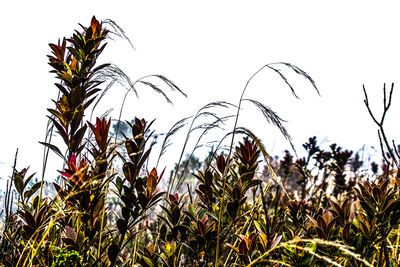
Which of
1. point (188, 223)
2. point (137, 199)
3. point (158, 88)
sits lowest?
point (188, 223)

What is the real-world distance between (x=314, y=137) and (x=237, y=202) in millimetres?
2413

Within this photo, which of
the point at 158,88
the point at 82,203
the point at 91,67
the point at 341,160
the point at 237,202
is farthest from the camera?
the point at 341,160

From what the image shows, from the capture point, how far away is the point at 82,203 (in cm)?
119

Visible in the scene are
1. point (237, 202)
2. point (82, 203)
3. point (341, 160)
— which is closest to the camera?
point (82, 203)

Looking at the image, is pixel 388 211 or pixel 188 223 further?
pixel 188 223

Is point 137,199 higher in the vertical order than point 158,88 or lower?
lower

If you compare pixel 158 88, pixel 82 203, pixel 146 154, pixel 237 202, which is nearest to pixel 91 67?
pixel 158 88

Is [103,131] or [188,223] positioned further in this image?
[188,223]

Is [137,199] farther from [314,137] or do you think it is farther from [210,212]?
[314,137]

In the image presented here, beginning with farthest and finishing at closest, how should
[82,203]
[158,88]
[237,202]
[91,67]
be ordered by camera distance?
[158,88], [91,67], [237,202], [82,203]

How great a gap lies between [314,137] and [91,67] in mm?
2739

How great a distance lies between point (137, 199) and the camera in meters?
1.25

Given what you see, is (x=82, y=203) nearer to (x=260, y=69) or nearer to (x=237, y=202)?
(x=237, y=202)

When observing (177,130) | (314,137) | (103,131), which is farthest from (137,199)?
(314,137)
